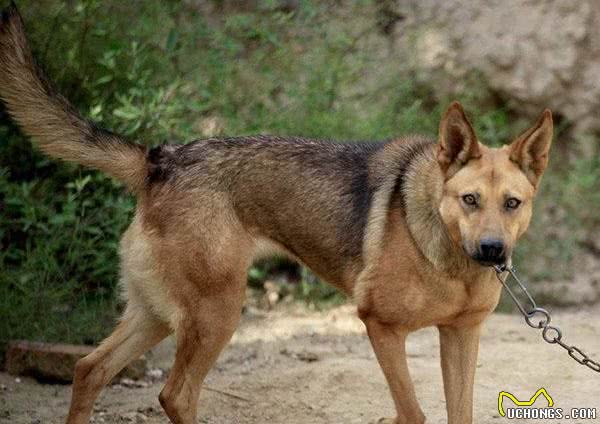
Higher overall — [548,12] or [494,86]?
[548,12]

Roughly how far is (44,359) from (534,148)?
320 cm

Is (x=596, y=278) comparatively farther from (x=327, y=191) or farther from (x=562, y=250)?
(x=327, y=191)

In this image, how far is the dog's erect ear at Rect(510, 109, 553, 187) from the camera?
4.69 m

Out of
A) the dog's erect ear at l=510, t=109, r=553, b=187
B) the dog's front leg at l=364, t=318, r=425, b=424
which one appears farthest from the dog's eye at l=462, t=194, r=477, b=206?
the dog's front leg at l=364, t=318, r=425, b=424

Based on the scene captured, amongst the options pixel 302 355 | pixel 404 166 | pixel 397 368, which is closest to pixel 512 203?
pixel 404 166

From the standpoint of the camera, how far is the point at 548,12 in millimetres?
9078

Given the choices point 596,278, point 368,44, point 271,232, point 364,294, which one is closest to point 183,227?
point 271,232

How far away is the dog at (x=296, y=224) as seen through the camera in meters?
4.80

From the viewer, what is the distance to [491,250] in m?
4.46

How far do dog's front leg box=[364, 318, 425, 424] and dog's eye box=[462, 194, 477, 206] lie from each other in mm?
740

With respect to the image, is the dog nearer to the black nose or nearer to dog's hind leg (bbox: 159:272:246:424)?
dog's hind leg (bbox: 159:272:246:424)

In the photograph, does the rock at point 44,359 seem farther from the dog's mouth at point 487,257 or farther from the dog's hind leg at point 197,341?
the dog's mouth at point 487,257

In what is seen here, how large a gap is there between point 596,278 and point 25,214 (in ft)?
16.4

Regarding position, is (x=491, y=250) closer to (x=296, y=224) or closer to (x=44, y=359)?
(x=296, y=224)
